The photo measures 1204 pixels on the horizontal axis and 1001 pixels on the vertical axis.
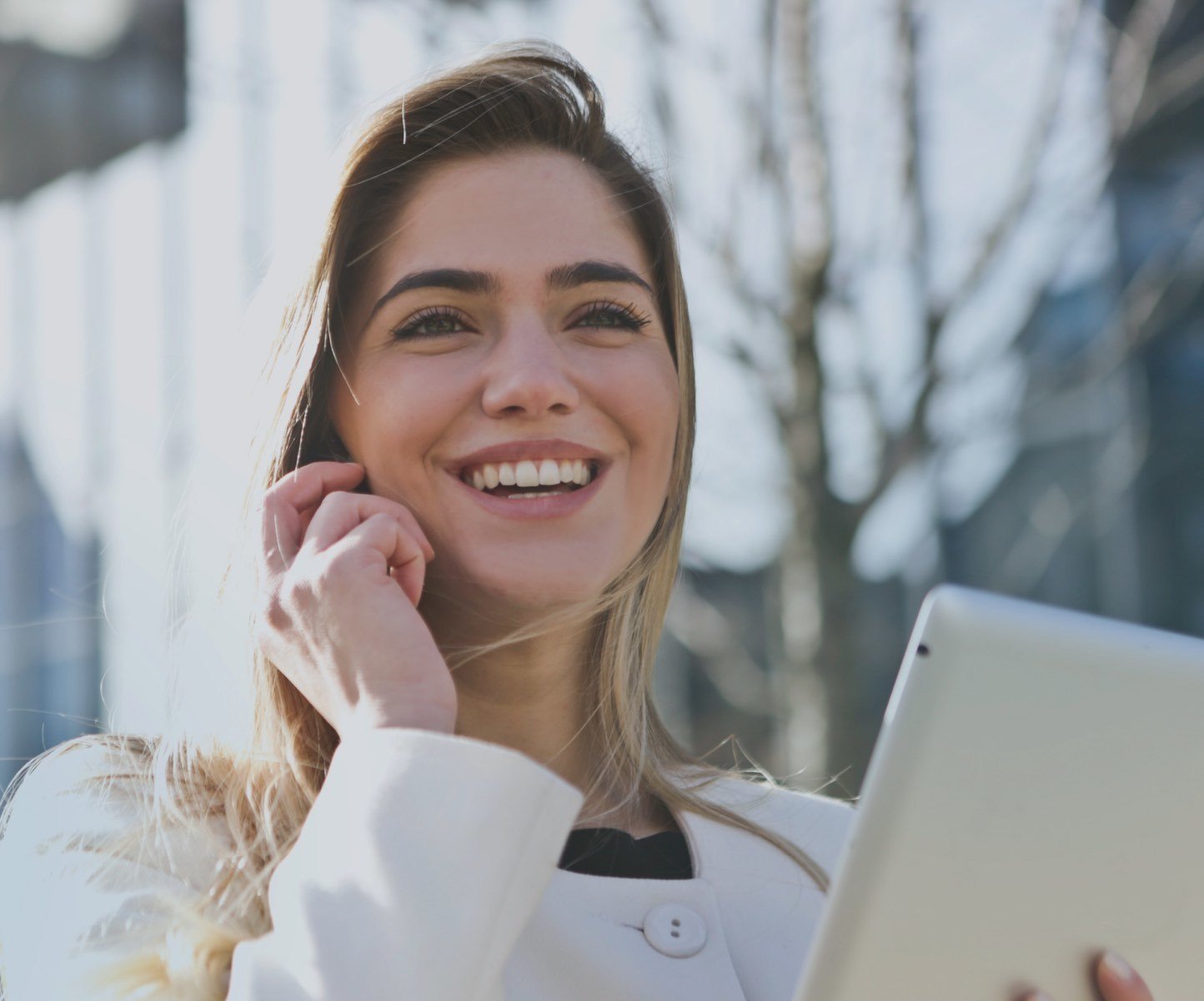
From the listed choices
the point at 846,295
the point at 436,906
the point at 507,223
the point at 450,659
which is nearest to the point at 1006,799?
the point at 436,906

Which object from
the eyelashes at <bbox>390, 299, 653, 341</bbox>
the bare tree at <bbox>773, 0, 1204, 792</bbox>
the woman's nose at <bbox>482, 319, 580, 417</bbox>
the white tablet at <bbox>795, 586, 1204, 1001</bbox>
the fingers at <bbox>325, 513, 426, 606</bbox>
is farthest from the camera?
the bare tree at <bbox>773, 0, 1204, 792</bbox>

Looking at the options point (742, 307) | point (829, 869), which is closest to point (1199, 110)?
point (742, 307)

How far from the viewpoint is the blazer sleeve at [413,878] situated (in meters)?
1.29

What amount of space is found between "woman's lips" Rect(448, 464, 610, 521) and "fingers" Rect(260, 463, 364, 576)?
15 cm

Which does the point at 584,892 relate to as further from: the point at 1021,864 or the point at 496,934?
the point at 1021,864

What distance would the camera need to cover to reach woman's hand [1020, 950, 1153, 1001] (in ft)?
3.67

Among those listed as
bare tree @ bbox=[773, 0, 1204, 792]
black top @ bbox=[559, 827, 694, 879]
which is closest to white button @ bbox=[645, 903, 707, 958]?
black top @ bbox=[559, 827, 694, 879]

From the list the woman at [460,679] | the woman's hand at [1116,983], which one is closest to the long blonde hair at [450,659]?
the woman at [460,679]

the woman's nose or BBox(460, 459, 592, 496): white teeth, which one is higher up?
the woman's nose

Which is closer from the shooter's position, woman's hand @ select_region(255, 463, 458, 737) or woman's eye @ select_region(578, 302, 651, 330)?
woman's hand @ select_region(255, 463, 458, 737)

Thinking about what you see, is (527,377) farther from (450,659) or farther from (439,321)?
(450,659)

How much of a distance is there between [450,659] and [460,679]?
58mm

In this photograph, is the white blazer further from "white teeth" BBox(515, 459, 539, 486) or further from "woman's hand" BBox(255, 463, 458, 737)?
"white teeth" BBox(515, 459, 539, 486)

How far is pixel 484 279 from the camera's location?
6.19 feet
